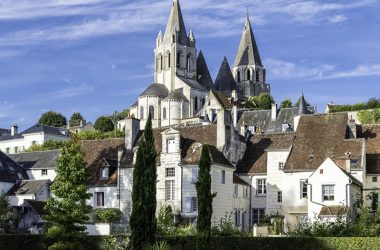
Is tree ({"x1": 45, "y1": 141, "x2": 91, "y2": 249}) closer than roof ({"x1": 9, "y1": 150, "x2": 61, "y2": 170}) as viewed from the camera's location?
Yes

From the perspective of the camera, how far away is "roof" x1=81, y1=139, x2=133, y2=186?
63625 mm

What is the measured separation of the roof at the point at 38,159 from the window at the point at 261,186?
70.6 feet

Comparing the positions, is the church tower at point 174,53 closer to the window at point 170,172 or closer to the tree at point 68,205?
the window at point 170,172

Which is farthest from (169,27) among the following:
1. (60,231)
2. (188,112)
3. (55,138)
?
(60,231)

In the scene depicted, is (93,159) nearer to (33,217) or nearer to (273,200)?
(33,217)

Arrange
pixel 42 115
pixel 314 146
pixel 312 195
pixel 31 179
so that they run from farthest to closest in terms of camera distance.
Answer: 1. pixel 42 115
2. pixel 31 179
3. pixel 314 146
4. pixel 312 195

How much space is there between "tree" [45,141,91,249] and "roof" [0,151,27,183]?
19453 millimetres

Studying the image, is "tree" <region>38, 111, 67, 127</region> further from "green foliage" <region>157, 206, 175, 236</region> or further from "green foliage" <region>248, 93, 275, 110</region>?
"green foliage" <region>157, 206, 175, 236</region>

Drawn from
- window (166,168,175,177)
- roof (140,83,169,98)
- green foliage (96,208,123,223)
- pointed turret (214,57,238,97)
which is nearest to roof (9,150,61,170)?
green foliage (96,208,123,223)

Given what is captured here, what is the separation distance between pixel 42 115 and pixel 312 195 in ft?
389

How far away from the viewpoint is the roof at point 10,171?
2717 inches

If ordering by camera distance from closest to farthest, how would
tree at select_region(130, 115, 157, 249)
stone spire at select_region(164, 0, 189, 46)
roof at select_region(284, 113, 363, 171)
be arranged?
tree at select_region(130, 115, 157, 249) → roof at select_region(284, 113, 363, 171) → stone spire at select_region(164, 0, 189, 46)

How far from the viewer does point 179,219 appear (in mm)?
58000

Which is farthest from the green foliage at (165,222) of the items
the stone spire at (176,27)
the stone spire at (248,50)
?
the stone spire at (248,50)
